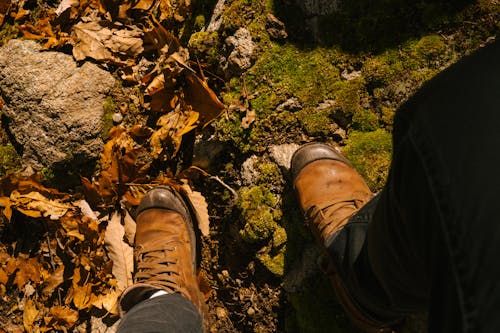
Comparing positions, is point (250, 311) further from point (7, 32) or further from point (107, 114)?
point (7, 32)

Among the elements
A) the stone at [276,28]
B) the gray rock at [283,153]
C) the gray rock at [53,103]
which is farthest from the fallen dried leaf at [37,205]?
the stone at [276,28]

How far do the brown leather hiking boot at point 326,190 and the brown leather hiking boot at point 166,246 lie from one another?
35.8 inches

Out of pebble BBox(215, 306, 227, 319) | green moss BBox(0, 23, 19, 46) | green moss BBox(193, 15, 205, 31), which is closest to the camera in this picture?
pebble BBox(215, 306, 227, 319)

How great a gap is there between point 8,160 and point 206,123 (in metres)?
1.68

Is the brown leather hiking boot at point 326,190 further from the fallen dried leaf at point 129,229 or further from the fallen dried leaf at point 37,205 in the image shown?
the fallen dried leaf at point 37,205

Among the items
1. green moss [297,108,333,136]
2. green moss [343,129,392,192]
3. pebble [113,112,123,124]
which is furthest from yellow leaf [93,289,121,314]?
green moss [343,129,392,192]

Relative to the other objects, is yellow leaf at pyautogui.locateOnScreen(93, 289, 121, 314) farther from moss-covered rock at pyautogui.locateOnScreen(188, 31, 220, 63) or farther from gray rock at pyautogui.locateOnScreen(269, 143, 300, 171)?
moss-covered rock at pyautogui.locateOnScreen(188, 31, 220, 63)

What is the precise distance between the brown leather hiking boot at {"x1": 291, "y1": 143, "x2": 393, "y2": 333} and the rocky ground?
0.42ft

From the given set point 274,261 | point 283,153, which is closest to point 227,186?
point 283,153

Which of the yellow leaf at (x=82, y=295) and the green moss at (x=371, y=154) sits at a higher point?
the green moss at (x=371, y=154)

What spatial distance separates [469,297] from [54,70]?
124 inches

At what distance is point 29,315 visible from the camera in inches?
120

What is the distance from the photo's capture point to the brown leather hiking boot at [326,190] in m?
2.32

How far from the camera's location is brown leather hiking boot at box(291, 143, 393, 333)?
232cm
